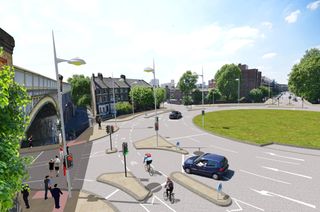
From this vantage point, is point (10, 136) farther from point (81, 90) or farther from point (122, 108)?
point (81, 90)

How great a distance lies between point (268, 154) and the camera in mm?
18750

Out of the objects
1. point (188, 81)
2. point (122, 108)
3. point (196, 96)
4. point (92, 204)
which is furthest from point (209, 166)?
point (196, 96)

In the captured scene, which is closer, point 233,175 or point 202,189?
point 202,189

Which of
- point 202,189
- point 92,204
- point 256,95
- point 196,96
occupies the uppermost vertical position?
point 256,95

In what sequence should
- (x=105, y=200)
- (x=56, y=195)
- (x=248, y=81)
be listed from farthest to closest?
(x=248, y=81)
(x=105, y=200)
(x=56, y=195)

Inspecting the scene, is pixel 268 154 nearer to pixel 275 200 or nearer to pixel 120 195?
pixel 275 200

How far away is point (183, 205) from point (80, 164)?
1167 cm

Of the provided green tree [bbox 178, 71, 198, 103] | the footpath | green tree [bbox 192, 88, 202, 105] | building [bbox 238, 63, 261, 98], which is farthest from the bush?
building [bbox 238, 63, 261, 98]

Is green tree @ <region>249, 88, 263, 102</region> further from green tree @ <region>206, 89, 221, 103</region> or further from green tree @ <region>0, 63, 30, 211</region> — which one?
green tree @ <region>0, 63, 30, 211</region>

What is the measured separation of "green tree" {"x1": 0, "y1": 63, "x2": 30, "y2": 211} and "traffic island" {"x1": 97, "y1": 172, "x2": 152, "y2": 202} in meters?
7.98

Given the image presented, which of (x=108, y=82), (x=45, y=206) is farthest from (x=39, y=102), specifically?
(x=108, y=82)

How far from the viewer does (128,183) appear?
1393cm

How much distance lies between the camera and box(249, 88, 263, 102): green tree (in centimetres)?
7738

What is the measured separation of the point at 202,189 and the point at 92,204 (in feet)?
22.9
